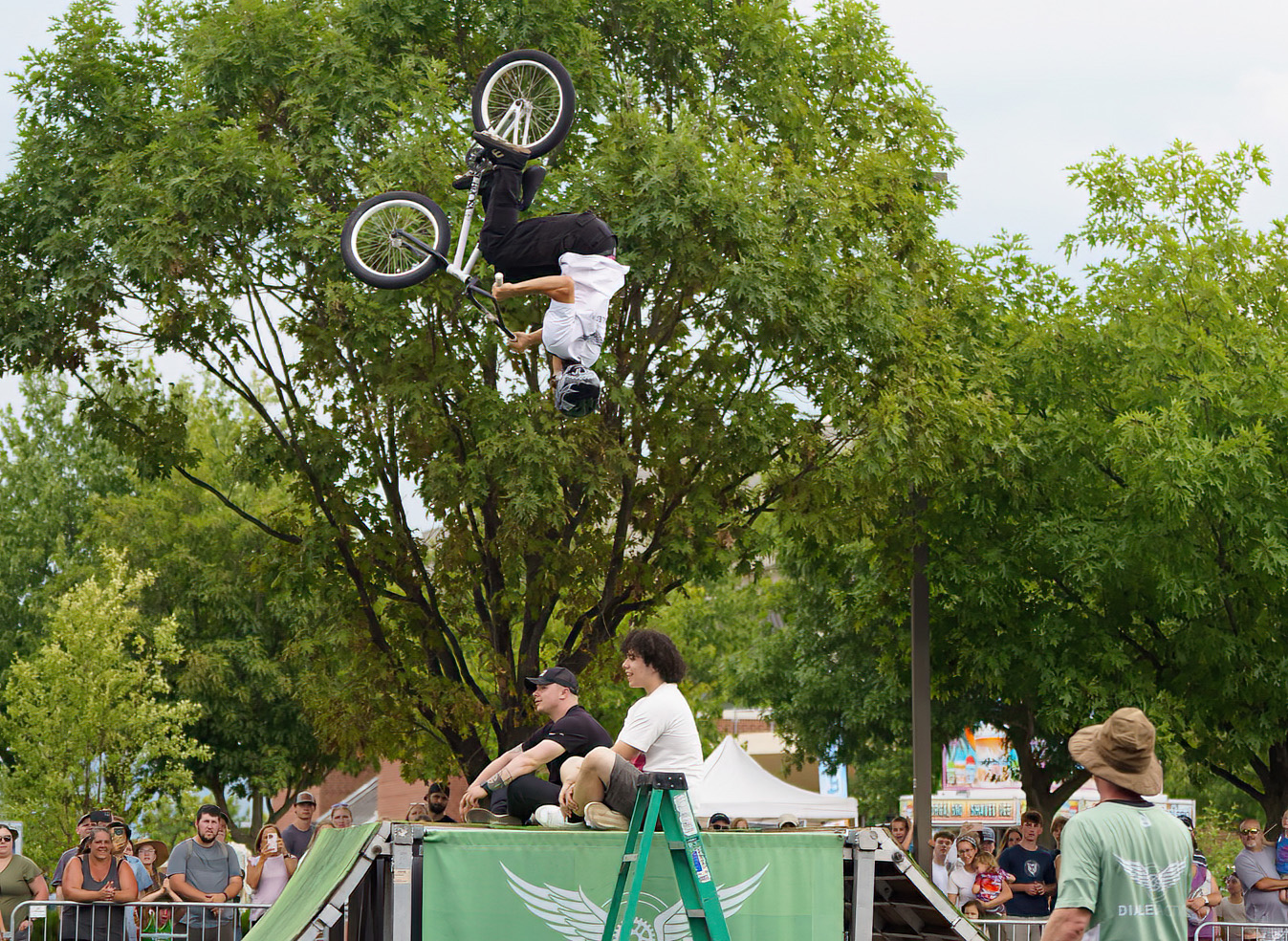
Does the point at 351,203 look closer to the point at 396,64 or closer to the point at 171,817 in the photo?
the point at 396,64

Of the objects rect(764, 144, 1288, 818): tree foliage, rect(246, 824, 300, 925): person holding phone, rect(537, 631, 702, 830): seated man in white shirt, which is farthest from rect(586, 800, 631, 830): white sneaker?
rect(764, 144, 1288, 818): tree foliage

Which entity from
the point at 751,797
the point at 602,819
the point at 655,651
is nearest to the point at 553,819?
the point at 602,819

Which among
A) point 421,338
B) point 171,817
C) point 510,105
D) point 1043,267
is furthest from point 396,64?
point 171,817

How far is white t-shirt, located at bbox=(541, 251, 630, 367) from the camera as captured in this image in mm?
8711

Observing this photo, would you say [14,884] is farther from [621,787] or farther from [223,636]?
[223,636]

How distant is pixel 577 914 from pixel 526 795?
3.15 feet

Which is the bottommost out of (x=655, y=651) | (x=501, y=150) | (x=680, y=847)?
(x=680, y=847)

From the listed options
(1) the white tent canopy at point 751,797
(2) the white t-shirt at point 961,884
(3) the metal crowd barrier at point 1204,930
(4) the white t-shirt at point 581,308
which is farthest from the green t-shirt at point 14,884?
(1) the white tent canopy at point 751,797

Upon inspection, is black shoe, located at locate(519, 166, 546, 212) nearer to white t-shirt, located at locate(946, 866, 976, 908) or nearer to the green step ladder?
the green step ladder

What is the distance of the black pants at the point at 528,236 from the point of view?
8.74m

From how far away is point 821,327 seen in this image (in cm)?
1512

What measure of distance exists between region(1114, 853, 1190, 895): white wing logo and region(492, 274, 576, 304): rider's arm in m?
5.16

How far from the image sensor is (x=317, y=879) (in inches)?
258

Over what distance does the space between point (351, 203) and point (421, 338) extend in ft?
5.45
